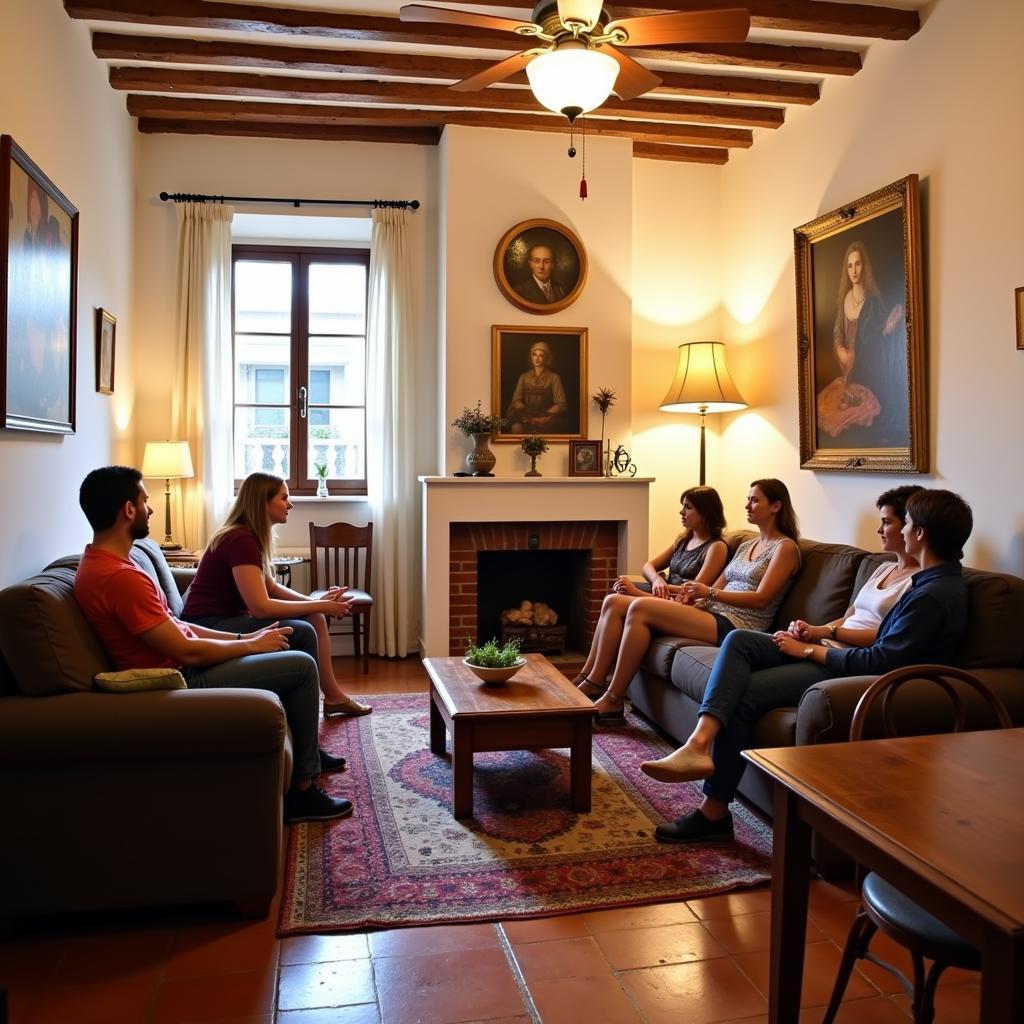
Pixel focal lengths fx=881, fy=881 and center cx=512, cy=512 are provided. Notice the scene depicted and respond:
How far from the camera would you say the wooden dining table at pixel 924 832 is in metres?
1.08

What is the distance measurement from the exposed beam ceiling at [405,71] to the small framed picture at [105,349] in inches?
46.1

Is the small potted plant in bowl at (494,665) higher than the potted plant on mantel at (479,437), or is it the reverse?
the potted plant on mantel at (479,437)

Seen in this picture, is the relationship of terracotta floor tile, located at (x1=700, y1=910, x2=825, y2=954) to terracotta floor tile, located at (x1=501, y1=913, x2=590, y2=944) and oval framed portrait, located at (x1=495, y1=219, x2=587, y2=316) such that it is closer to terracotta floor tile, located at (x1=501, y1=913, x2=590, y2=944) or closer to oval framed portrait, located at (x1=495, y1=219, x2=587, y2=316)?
terracotta floor tile, located at (x1=501, y1=913, x2=590, y2=944)

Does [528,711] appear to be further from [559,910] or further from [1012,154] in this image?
[1012,154]

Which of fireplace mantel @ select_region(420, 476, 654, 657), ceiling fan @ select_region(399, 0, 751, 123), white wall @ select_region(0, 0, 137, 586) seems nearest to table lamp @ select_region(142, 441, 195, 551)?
white wall @ select_region(0, 0, 137, 586)

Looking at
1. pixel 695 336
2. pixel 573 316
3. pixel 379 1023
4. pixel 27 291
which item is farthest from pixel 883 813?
pixel 695 336

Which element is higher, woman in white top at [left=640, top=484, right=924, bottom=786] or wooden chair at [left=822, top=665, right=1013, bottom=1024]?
woman in white top at [left=640, top=484, right=924, bottom=786]

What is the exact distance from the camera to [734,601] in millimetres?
3775

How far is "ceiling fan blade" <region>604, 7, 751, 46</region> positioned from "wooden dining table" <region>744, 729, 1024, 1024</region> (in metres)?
2.03

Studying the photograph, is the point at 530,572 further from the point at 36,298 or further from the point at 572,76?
the point at 572,76

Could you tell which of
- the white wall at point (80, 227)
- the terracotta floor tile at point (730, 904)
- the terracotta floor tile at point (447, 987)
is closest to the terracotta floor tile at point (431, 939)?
the terracotta floor tile at point (447, 987)

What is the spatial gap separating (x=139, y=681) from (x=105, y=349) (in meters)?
2.46

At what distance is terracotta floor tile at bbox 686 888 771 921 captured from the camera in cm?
237

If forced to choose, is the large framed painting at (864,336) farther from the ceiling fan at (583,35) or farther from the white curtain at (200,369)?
the white curtain at (200,369)
